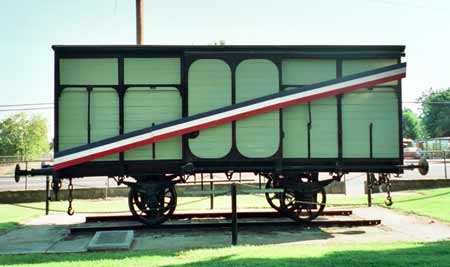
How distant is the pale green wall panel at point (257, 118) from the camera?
399 inches

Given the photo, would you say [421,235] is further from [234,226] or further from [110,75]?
[110,75]

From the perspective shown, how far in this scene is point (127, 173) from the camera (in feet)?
33.4

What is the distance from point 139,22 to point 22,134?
67.1m

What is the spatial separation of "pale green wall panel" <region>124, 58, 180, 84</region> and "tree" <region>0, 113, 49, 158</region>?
70791 mm

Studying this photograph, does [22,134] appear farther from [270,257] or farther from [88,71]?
[270,257]

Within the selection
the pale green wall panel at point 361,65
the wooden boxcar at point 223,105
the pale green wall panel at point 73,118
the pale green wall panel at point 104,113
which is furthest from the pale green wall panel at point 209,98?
the pale green wall panel at point 361,65

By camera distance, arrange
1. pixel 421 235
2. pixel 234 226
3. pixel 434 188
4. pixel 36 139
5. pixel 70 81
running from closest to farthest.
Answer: pixel 234 226 → pixel 421 235 → pixel 70 81 → pixel 434 188 → pixel 36 139

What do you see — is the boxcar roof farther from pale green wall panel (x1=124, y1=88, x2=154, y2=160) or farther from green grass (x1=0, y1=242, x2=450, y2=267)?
green grass (x1=0, y1=242, x2=450, y2=267)

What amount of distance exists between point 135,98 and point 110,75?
2.46 feet

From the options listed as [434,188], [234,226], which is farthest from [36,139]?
[234,226]

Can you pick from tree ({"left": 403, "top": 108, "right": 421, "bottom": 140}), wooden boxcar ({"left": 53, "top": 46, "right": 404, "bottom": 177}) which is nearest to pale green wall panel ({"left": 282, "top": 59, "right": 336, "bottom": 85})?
wooden boxcar ({"left": 53, "top": 46, "right": 404, "bottom": 177})

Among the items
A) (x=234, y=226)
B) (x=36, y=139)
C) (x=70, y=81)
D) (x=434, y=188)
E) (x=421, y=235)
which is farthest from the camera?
(x=36, y=139)

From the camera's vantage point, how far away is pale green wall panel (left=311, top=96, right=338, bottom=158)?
33.8 feet

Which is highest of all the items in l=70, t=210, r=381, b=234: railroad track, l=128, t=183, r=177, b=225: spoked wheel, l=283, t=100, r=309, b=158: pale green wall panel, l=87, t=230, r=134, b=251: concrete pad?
l=283, t=100, r=309, b=158: pale green wall panel
